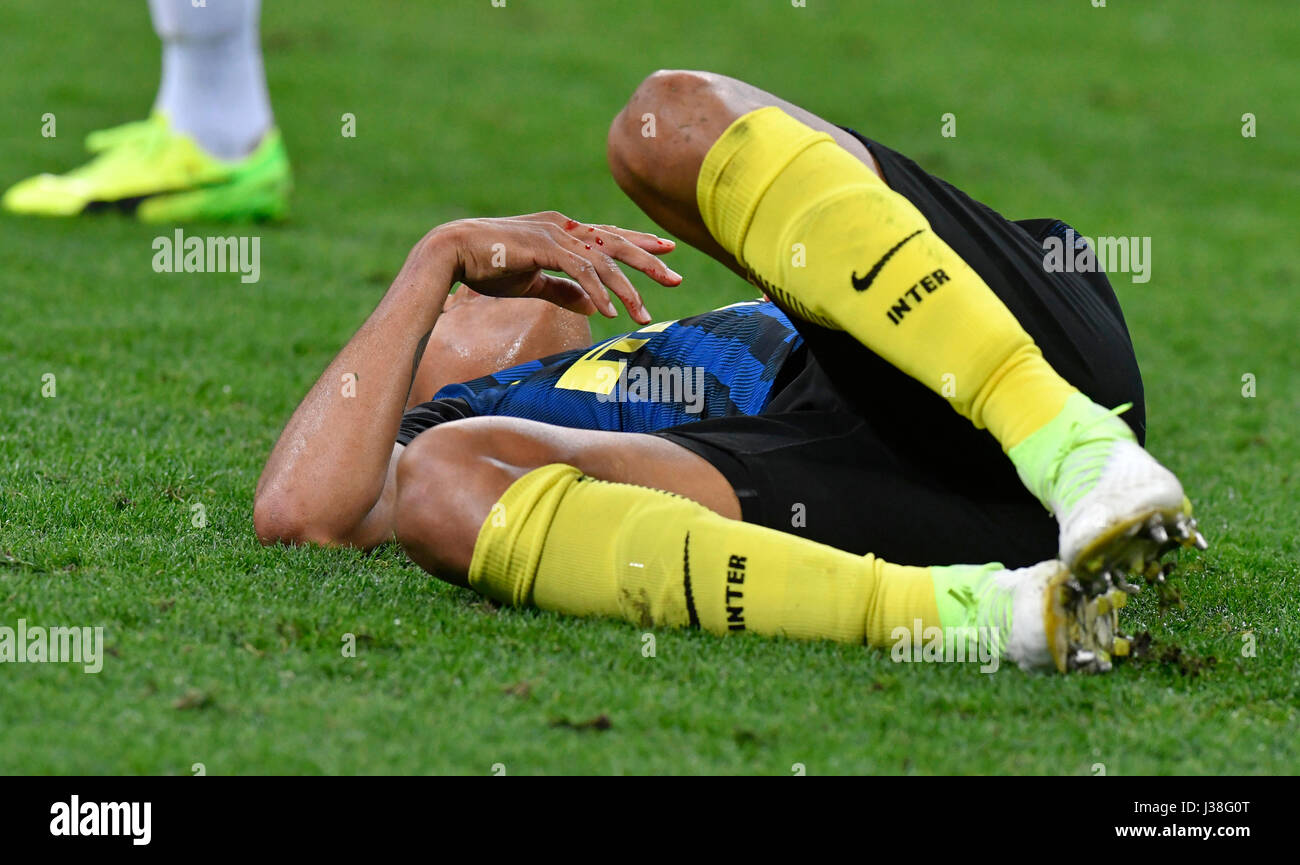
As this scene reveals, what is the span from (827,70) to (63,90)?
401 cm

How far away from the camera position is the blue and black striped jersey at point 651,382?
255 cm

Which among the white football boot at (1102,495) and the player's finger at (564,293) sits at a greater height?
the player's finger at (564,293)

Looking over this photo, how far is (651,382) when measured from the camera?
2596mm

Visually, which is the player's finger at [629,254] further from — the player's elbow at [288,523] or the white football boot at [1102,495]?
the white football boot at [1102,495]

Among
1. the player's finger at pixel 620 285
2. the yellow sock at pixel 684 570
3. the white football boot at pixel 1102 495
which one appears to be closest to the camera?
the white football boot at pixel 1102 495

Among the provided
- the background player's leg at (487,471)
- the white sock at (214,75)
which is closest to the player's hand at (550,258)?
the background player's leg at (487,471)

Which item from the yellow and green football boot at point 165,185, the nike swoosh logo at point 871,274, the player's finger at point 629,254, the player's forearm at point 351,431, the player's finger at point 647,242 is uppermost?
the yellow and green football boot at point 165,185

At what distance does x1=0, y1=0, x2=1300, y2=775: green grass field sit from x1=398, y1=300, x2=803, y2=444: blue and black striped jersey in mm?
466

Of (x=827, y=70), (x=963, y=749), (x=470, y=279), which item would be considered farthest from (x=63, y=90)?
(x=963, y=749)

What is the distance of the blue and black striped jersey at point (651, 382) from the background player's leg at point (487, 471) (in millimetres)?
394

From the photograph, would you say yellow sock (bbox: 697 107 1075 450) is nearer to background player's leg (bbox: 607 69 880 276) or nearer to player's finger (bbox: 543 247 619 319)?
background player's leg (bbox: 607 69 880 276)

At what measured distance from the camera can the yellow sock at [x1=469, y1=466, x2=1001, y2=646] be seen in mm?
1899

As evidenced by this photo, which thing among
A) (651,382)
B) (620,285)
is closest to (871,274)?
(620,285)

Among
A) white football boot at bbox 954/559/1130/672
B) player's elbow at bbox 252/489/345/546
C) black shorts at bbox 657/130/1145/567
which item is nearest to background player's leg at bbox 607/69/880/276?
black shorts at bbox 657/130/1145/567
